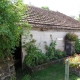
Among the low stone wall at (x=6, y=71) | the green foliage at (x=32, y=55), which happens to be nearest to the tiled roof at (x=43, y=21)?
the green foliage at (x=32, y=55)

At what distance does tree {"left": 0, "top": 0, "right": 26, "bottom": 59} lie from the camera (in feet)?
16.7

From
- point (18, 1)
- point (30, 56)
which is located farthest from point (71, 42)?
point (18, 1)

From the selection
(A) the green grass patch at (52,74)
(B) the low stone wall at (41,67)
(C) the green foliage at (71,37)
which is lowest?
(A) the green grass patch at (52,74)

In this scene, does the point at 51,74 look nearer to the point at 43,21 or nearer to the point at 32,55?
the point at 32,55

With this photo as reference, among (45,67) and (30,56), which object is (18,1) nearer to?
(30,56)

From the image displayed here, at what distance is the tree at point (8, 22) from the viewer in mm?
5092

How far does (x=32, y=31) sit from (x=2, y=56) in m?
3.94

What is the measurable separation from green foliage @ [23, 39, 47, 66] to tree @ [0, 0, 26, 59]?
2730 millimetres

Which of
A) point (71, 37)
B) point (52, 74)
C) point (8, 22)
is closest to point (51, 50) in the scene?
point (71, 37)

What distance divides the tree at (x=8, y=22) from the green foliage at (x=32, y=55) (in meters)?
2.73

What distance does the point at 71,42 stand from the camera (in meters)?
12.0

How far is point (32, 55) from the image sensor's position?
28.2ft

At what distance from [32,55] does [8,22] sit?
147 inches

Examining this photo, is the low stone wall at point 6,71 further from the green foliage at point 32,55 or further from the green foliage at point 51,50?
the green foliage at point 51,50
